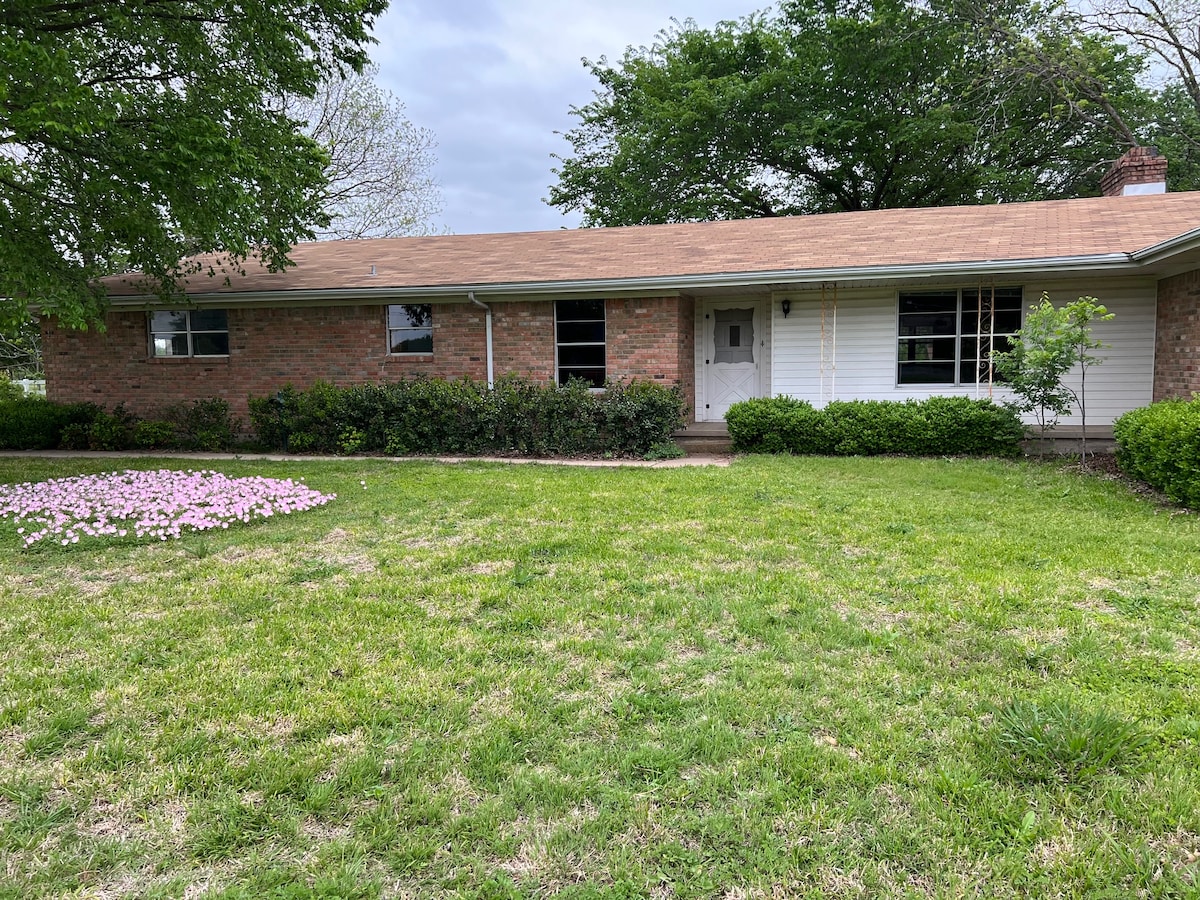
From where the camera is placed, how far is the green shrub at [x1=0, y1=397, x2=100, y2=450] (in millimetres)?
12297

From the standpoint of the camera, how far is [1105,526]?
19.0 ft

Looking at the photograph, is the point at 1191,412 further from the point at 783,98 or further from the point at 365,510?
the point at 783,98

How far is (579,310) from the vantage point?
12.1 m

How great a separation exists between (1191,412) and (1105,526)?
1657 millimetres

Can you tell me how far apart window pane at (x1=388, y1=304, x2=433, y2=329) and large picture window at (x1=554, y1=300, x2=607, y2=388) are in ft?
7.84

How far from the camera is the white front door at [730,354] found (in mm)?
12680

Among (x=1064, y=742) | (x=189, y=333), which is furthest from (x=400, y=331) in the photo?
(x=1064, y=742)

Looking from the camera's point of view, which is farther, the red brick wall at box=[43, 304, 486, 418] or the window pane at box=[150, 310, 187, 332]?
the window pane at box=[150, 310, 187, 332]

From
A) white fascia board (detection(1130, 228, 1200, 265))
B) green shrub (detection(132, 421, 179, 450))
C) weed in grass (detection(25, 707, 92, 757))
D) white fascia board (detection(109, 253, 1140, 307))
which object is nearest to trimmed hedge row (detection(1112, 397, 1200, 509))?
white fascia board (detection(1130, 228, 1200, 265))

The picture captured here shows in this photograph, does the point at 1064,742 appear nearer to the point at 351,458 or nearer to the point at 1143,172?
the point at 351,458

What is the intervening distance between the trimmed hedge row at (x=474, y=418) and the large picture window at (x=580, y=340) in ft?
2.08

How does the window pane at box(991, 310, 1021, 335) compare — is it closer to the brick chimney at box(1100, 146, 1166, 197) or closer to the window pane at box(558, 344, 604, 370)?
the brick chimney at box(1100, 146, 1166, 197)

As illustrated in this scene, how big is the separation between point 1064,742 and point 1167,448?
537cm

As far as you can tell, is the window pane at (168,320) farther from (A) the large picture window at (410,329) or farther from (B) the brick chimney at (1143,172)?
(B) the brick chimney at (1143,172)
